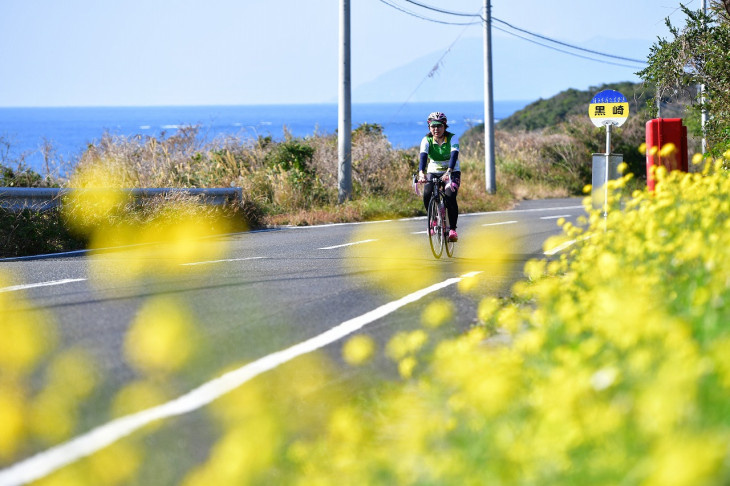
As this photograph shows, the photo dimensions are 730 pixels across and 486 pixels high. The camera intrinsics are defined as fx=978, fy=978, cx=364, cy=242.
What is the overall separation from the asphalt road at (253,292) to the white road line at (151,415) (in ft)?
0.18

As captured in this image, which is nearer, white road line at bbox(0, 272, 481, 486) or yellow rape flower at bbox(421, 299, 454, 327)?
white road line at bbox(0, 272, 481, 486)

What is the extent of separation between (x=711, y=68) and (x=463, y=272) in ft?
29.3

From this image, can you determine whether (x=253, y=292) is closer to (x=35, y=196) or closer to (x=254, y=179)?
(x=35, y=196)

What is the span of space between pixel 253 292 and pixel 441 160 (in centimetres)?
418

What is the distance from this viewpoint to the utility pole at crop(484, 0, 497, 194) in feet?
98.0

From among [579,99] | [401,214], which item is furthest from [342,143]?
[579,99]

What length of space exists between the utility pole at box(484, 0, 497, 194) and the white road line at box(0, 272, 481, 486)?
73.7 feet

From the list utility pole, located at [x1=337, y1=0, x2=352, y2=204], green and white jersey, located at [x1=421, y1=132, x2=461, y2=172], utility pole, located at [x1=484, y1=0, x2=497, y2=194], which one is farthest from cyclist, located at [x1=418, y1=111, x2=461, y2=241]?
utility pole, located at [x1=484, y1=0, x2=497, y2=194]

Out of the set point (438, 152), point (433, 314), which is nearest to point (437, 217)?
point (438, 152)

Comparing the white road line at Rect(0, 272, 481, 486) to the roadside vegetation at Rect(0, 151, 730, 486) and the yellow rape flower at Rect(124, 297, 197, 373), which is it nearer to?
the roadside vegetation at Rect(0, 151, 730, 486)

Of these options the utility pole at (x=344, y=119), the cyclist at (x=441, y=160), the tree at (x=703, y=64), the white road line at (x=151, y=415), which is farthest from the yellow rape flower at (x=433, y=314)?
the utility pole at (x=344, y=119)

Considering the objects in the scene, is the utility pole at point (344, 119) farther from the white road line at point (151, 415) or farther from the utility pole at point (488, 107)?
the white road line at point (151, 415)

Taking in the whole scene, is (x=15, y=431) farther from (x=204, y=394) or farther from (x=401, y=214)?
(x=401, y=214)

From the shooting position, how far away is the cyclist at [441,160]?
12.4m
